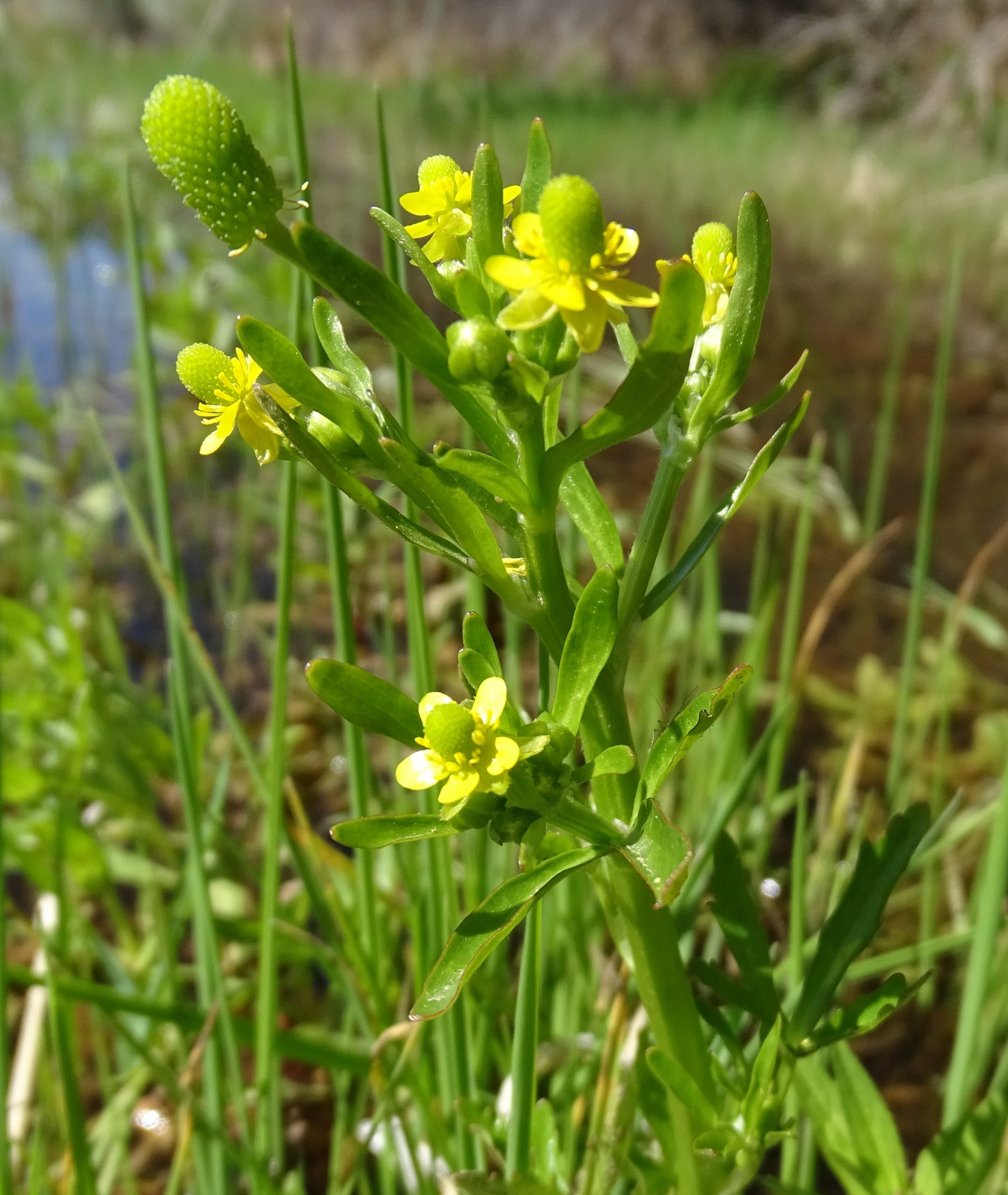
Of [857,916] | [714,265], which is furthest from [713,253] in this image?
[857,916]

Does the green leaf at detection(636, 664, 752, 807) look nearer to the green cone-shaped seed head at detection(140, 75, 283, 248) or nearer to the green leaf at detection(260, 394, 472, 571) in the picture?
the green leaf at detection(260, 394, 472, 571)

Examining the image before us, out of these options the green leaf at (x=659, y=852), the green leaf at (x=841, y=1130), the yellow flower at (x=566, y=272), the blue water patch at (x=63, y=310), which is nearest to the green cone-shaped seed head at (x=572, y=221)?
the yellow flower at (x=566, y=272)

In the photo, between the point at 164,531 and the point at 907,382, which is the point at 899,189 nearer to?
the point at 907,382

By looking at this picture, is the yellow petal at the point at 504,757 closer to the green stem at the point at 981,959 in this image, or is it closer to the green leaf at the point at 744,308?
the green leaf at the point at 744,308

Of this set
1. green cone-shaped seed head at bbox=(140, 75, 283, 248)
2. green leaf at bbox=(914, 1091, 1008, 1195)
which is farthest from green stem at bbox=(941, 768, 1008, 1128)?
green cone-shaped seed head at bbox=(140, 75, 283, 248)

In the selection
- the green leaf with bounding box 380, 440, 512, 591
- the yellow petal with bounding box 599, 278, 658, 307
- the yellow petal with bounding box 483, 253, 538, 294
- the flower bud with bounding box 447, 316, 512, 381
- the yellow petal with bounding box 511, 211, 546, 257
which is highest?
the yellow petal with bounding box 511, 211, 546, 257


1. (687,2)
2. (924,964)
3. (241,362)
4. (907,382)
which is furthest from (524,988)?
(687,2)
